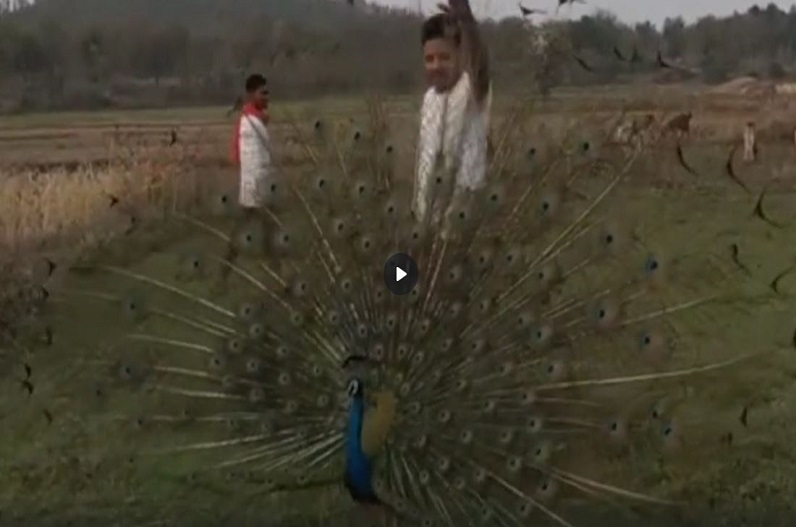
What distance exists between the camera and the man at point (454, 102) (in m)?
4.59

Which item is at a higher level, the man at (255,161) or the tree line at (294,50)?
the tree line at (294,50)

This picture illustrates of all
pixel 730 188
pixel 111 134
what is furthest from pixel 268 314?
pixel 111 134

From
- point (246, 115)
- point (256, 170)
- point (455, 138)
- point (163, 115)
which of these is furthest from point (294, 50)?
point (163, 115)

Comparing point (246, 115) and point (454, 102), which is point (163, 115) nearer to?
point (246, 115)

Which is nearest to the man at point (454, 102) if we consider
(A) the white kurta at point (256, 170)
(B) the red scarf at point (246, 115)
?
(A) the white kurta at point (256, 170)

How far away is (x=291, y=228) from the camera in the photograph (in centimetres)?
471

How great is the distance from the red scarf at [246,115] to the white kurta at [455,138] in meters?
1.12

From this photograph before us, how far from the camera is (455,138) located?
4.59m

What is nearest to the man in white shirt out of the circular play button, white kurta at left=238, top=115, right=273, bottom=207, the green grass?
white kurta at left=238, top=115, right=273, bottom=207

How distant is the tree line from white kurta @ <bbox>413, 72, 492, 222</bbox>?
16cm

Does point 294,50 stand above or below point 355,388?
Answer: above

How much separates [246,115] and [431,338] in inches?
92.8

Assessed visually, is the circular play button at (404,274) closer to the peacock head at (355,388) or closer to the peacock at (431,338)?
the peacock at (431,338)

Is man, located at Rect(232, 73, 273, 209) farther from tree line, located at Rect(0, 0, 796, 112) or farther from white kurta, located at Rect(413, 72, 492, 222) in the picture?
white kurta, located at Rect(413, 72, 492, 222)
